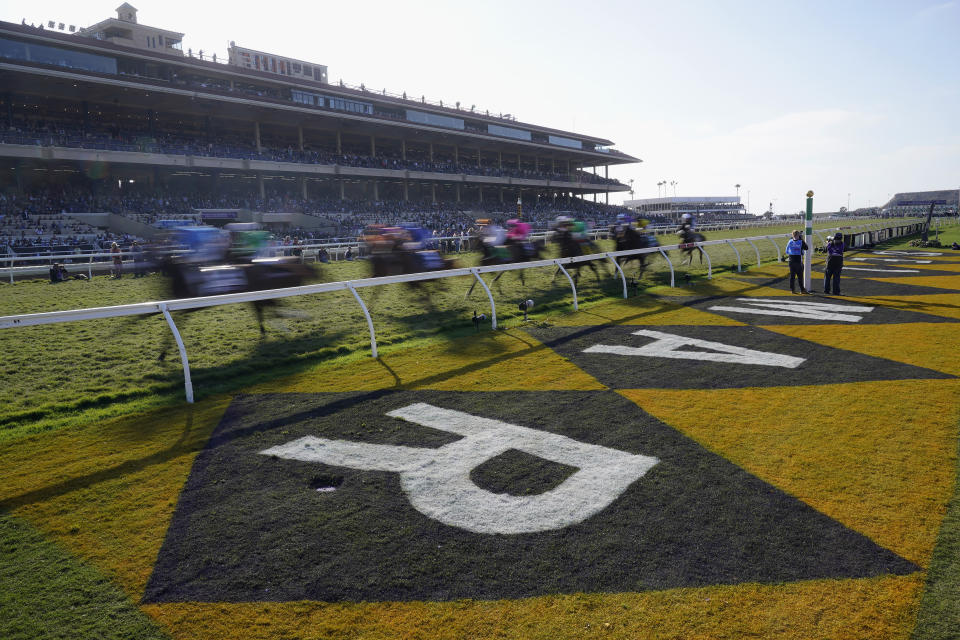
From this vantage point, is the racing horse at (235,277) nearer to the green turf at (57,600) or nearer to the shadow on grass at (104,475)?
the shadow on grass at (104,475)

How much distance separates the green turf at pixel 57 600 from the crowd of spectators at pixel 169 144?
113 ft

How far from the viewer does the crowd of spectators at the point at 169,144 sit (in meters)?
30.9

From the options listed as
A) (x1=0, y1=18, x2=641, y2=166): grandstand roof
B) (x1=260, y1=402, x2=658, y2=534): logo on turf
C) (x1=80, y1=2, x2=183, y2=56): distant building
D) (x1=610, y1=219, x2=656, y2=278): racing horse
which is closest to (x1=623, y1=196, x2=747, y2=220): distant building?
(x1=0, y1=18, x2=641, y2=166): grandstand roof

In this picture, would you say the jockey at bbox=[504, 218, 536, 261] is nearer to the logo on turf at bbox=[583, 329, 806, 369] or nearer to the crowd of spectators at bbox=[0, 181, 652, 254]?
the logo on turf at bbox=[583, 329, 806, 369]

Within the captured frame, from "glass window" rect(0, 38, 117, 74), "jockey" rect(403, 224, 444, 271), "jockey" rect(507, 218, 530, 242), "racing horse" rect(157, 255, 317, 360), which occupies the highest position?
"glass window" rect(0, 38, 117, 74)

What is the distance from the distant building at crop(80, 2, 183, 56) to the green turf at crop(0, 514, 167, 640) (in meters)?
48.6

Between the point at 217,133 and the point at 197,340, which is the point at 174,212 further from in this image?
the point at 197,340

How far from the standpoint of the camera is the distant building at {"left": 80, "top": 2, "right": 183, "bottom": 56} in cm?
4350

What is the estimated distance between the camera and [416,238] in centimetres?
1258

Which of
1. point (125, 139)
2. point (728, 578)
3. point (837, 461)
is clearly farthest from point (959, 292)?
point (125, 139)

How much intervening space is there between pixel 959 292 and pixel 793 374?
8545 millimetres

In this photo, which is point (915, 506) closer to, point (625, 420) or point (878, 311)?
point (625, 420)

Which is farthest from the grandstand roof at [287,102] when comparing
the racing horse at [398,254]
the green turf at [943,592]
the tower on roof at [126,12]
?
the green turf at [943,592]

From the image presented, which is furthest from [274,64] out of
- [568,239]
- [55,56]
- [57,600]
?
[57,600]
